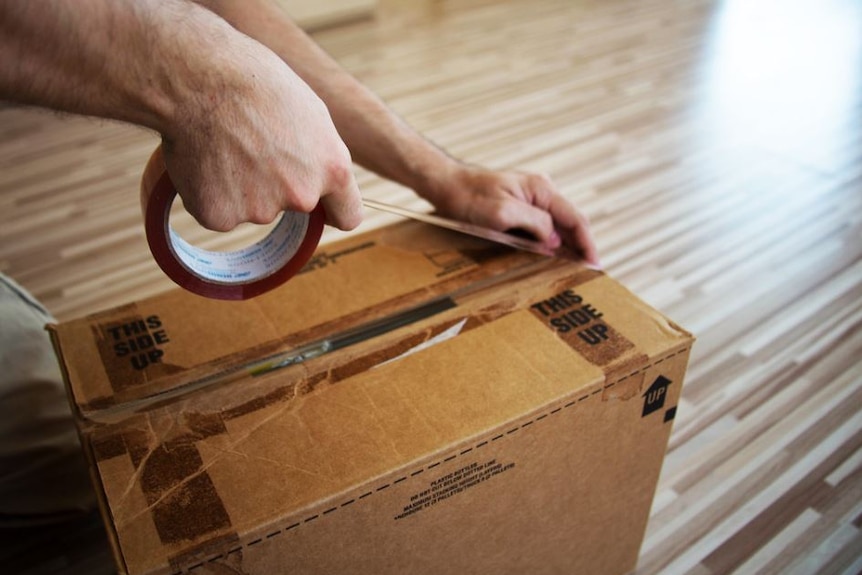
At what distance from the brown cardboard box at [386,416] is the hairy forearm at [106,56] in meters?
0.31

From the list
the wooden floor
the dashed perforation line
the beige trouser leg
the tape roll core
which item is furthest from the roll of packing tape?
the wooden floor

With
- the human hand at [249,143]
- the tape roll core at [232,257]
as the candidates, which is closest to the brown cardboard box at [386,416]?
the tape roll core at [232,257]

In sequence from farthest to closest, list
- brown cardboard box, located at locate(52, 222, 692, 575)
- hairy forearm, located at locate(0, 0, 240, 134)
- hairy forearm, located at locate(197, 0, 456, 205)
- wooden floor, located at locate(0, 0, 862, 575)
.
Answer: wooden floor, located at locate(0, 0, 862, 575) < hairy forearm, located at locate(197, 0, 456, 205) < brown cardboard box, located at locate(52, 222, 692, 575) < hairy forearm, located at locate(0, 0, 240, 134)

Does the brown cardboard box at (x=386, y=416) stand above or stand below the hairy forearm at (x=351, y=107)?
below

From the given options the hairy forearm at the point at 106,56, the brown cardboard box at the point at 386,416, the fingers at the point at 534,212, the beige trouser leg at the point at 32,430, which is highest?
the hairy forearm at the point at 106,56

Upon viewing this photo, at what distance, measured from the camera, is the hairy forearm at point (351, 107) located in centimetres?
94

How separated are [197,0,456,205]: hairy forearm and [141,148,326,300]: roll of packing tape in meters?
0.27

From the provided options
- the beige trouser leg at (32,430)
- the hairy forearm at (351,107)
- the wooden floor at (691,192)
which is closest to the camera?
the hairy forearm at (351,107)

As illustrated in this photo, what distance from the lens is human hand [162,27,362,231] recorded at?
589 millimetres

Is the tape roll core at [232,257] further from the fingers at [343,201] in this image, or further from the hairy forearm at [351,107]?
the hairy forearm at [351,107]

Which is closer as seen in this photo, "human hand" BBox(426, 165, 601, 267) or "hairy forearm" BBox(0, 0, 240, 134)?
"hairy forearm" BBox(0, 0, 240, 134)

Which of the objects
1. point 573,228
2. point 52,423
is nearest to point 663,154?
point 573,228

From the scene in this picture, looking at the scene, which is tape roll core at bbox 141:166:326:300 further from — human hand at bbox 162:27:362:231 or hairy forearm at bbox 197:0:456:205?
hairy forearm at bbox 197:0:456:205

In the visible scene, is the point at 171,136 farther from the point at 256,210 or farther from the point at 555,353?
the point at 555,353
